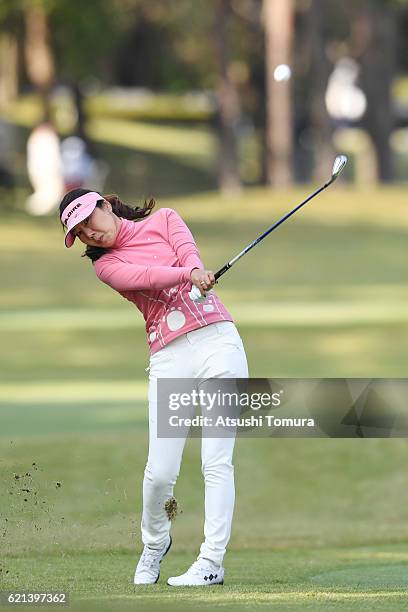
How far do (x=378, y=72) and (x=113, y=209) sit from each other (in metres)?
40.5

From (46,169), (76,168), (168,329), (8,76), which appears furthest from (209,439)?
(8,76)

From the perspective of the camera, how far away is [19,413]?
46.5ft

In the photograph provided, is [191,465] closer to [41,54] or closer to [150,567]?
[150,567]

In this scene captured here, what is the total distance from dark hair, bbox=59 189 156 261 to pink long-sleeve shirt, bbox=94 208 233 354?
43mm

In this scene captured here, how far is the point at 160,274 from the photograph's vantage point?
762 cm

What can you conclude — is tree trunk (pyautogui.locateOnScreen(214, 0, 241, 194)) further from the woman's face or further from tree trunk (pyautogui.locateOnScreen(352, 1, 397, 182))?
the woman's face

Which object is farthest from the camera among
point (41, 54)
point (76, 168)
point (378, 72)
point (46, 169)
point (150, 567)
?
point (378, 72)

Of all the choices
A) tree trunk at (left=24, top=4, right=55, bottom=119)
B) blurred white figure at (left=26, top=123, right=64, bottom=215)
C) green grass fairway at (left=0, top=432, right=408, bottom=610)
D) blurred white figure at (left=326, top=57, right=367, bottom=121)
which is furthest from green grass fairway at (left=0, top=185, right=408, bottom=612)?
blurred white figure at (left=326, top=57, right=367, bottom=121)

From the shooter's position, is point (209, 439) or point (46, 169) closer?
point (209, 439)

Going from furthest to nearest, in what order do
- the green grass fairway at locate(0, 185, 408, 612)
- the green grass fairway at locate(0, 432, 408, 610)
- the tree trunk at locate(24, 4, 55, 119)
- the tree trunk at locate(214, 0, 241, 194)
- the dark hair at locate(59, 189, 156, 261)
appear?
the tree trunk at locate(214, 0, 241, 194), the tree trunk at locate(24, 4, 55, 119), the green grass fairway at locate(0, 185, 408, 612), the dark hair at locate(59, 189, 156, 261), the green grass fairway at locate(0, 432, 408, 610)

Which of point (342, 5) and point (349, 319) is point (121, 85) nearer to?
point (342, 5)

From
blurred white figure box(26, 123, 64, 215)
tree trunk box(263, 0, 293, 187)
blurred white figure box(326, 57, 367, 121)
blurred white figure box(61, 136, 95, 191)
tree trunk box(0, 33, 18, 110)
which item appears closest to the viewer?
blurred white figure box(26, 123, 64, 215)

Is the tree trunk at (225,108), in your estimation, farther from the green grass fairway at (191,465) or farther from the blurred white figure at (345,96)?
the blurred white figure at (345,96)

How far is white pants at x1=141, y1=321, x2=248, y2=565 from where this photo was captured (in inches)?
302
